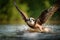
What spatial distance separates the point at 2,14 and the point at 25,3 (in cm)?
420

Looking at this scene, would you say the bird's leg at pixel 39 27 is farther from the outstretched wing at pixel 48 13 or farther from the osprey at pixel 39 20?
the outstretched wing at pixel 48 13

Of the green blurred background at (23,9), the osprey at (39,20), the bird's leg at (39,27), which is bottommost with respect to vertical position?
the bird's leg at (39,27)

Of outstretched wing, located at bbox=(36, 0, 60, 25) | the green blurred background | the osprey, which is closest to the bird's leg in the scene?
the osprey

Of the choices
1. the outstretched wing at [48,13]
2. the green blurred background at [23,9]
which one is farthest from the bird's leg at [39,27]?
the green blurred background at [23,9]

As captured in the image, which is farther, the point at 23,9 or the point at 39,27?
the point at 23,9

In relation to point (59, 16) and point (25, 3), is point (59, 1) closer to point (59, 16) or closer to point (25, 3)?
point (59, 16)

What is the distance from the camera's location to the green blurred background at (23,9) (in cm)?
3736

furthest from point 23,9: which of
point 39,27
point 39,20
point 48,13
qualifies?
point 48,13

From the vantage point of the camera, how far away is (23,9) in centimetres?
4000

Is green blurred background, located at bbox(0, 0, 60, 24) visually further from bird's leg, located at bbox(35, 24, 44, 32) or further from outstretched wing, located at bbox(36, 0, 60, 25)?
outstretched wing, located at bbox(36, 0, 60, 25)


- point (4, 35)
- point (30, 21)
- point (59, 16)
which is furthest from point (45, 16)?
point (59, 16)

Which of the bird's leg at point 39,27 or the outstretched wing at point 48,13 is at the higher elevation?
the outstretched wing at point 48,13

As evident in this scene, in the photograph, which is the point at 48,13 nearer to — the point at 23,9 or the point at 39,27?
the point at 39,27

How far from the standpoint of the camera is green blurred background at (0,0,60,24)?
37.4m
